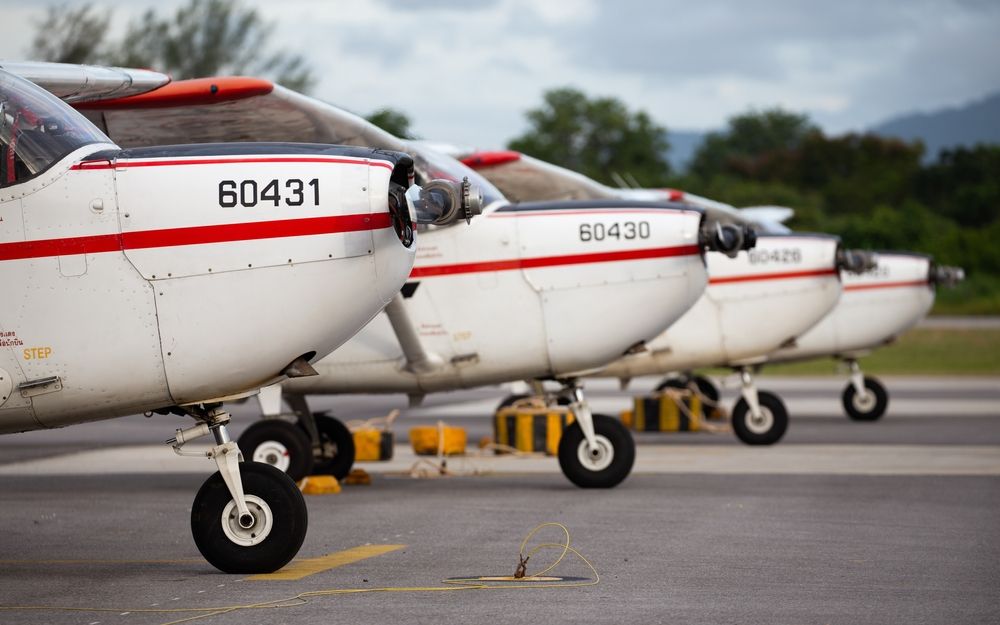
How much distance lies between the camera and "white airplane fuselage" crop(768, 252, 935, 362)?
55.6 ft

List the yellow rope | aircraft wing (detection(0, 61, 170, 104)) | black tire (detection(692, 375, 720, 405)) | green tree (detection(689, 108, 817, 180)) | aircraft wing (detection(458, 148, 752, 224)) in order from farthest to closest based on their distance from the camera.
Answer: green tree (detection(689, 108, 817, 180)) → black tire (detection(692, 375, 720, 405)) → aircraft wing (detection(458, 148, 752, 224)) → aircraft wing (detection(0, 61, 170, 104)) → the yellow rope

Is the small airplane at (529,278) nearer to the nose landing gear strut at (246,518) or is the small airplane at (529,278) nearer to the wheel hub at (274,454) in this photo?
the wheel hub at (274,454)

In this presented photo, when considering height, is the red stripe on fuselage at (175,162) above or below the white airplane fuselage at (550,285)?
above

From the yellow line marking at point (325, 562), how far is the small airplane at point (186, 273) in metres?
0.09

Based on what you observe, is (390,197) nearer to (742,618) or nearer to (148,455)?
(742,618)

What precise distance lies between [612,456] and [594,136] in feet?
270

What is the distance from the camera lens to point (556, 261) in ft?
32.8

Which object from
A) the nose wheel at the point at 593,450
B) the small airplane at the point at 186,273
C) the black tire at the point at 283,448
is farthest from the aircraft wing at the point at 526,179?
the small airplane at the point at 186,273

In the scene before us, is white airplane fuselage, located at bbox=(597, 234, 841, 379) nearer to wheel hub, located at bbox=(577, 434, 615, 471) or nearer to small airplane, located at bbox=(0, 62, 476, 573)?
wheel hub, located at bbox=(577, 434, 615, 471)

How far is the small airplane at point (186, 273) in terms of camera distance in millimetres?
6324

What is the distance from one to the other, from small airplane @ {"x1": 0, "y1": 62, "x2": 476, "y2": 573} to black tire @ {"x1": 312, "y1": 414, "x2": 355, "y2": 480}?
15.0 feet

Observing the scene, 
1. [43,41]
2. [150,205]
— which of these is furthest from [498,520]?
[43,41]

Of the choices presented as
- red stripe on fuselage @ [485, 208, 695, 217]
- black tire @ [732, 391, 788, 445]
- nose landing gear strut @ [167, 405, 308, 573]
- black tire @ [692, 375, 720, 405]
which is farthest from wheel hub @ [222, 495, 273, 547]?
black tire @ [692, 375, 720, 405]

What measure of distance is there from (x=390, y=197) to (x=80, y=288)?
1411 mm
